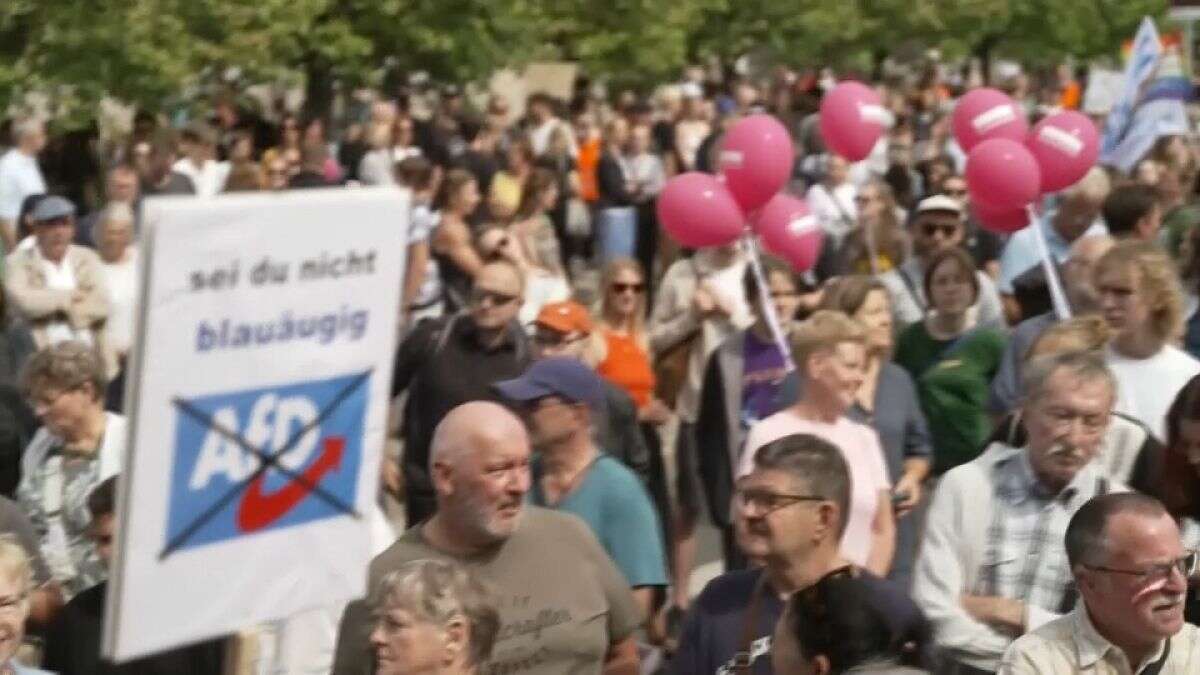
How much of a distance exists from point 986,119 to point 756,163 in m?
1.48

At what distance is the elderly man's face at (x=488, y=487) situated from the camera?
6.22 meters

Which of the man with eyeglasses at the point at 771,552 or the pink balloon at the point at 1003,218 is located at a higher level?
the pink balloon at the point at 1003,218

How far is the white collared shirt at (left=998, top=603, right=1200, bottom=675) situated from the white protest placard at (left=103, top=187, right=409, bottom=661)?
132cm

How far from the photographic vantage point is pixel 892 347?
11.1 metres

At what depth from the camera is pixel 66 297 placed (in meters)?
12.6

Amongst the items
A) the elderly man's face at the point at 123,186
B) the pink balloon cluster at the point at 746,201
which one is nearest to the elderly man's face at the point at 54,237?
the elderly man's face at the point at 123,186

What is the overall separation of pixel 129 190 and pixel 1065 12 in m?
24.9

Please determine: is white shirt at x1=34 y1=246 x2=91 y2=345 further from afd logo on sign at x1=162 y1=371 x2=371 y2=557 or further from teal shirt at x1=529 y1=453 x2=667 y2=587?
afd logo on sign at x1=162 y1=371 x2=371 y2=557

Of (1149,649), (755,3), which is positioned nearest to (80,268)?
(1149,649)

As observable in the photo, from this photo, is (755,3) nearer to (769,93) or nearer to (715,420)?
(769,93)

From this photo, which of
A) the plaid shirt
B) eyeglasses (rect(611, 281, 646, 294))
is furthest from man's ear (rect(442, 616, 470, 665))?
eyeglasses (rect(611, 281, 646, 294))

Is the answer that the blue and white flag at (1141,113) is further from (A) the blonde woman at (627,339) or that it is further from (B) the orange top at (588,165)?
(B) the orange top at (588,165)

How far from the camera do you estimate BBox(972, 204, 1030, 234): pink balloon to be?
473 inches

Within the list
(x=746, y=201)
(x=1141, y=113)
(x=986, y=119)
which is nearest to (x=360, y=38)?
(x=1141, y=113)
